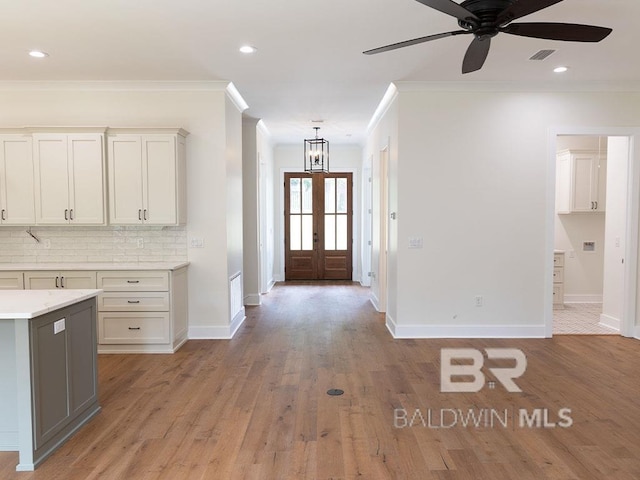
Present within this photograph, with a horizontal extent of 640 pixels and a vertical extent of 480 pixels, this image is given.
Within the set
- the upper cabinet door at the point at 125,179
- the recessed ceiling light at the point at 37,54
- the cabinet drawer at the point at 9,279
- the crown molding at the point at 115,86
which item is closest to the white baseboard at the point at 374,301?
the upper cabinet door at the point at 125,179

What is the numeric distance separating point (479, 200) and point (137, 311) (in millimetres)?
3937

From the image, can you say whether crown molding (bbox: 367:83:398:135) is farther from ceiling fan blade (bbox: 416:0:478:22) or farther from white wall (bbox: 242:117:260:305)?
ceiling fan blade (bbox: 416:0:478:22)

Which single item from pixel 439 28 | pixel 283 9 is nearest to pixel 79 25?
pixel 283 9

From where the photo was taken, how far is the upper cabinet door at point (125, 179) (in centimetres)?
459

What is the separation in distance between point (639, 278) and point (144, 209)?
5.70 m

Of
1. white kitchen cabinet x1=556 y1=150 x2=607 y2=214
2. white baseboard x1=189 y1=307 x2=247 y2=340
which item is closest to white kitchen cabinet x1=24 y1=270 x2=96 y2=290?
→ white baseboard x1=189 y1=307 x2=247 y2=340

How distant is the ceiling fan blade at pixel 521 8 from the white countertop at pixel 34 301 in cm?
304

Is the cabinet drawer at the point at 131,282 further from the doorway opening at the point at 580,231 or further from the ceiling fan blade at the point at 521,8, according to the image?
the doorway opening at the point at 580,231

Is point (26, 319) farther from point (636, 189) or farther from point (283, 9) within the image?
point (636, 189)

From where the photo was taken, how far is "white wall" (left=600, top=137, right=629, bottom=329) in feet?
17.0

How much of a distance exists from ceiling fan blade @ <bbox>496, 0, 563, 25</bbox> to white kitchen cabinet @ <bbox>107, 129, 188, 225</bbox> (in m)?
3.35

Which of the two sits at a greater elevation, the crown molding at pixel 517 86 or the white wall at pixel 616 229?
the crown molding at pixel 517 86

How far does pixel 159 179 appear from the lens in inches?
182

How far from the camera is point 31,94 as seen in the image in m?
4.83
